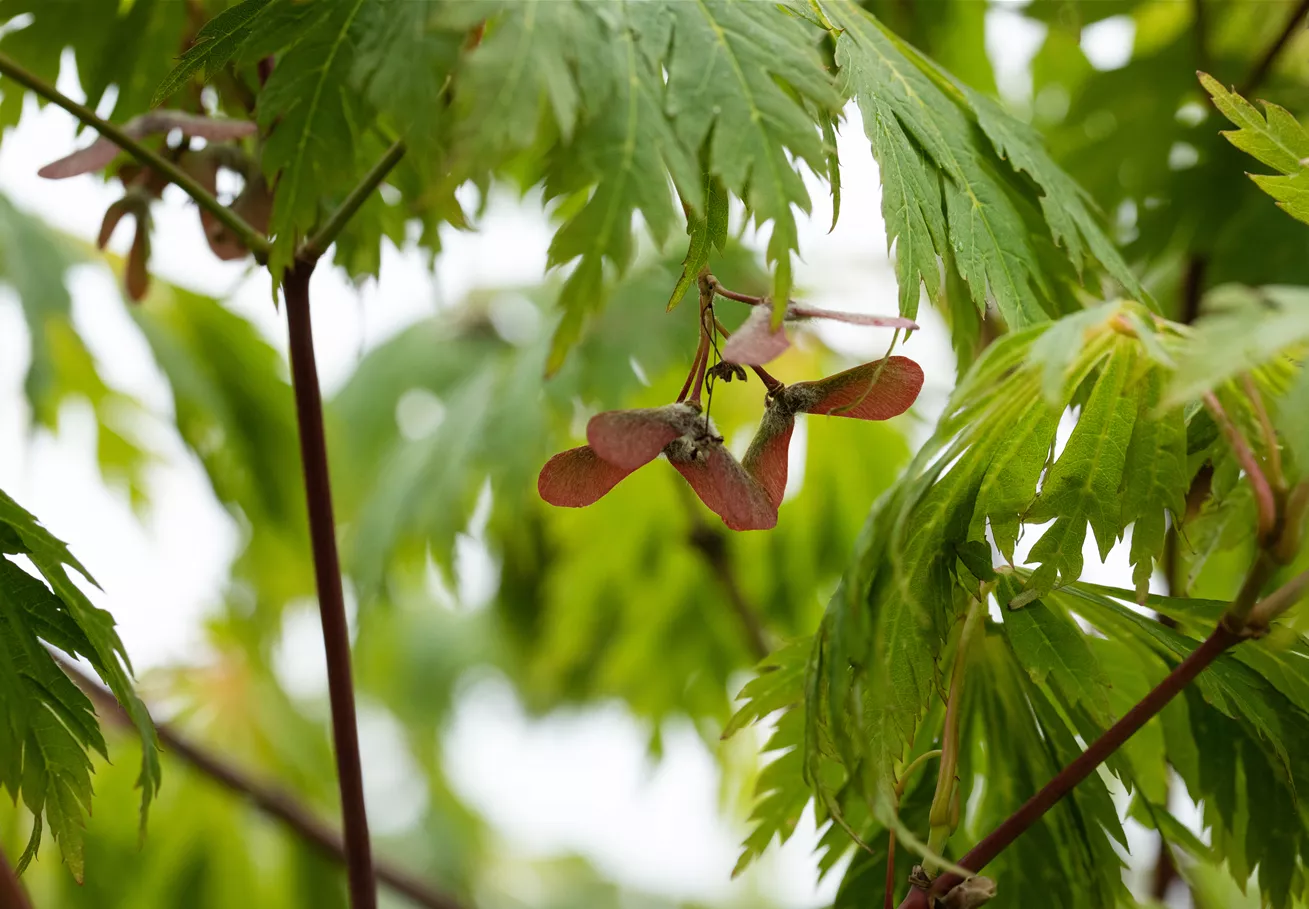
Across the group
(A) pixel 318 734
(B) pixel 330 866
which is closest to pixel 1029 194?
(B) pixel 330 866

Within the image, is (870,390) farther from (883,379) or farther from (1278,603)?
(1278,603)

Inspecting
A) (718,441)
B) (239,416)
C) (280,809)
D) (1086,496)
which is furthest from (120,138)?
(239,416)

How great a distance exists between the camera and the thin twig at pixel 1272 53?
30.1 inches

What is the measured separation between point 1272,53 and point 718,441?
2.04 ft

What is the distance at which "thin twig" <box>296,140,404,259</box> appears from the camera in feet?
1.60

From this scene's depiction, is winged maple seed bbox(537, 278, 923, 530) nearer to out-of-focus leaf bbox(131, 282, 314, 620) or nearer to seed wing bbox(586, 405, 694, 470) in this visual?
seed wing bbox(586, 405, 694, 470)

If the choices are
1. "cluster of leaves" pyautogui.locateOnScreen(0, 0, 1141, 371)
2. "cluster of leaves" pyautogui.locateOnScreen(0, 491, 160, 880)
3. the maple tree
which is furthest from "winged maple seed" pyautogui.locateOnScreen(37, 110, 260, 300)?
"cluster of leaves" pyautogui.locateOnScreen(0, 491, 160, 880)

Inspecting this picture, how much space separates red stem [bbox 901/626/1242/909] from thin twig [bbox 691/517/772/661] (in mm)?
640

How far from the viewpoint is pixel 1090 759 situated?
0.41 m

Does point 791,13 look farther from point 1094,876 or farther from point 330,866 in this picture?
point 330,866

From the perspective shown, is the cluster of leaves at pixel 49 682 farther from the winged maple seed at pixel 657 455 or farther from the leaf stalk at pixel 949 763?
the leaf stalk at pixel 949 763

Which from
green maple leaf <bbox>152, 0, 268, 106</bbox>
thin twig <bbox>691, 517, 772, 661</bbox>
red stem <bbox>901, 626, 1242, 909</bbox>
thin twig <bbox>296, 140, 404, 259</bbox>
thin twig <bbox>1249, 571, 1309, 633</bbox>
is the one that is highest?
thin twig <bbox>691, 517, 772, 661</bbox>

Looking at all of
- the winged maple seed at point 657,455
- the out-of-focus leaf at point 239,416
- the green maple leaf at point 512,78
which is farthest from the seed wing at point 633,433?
the out-of-focus leaf at point 239,416

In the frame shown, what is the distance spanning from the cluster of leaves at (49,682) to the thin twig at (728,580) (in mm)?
681
